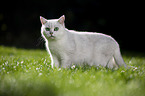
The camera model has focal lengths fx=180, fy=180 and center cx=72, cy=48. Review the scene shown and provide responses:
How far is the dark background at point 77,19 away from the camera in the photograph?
10.6 meters

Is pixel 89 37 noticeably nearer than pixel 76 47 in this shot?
No

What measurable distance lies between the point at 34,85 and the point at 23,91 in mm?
240

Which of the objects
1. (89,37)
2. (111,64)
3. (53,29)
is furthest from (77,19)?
(53,29)

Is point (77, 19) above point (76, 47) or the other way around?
above

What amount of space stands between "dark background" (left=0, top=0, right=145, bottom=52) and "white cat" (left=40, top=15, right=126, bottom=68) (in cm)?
676

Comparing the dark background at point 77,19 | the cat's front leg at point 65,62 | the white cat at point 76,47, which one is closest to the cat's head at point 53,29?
the white cat at point 76,47

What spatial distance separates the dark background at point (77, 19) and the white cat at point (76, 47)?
266 inches

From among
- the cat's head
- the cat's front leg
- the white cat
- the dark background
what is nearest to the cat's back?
the white cat

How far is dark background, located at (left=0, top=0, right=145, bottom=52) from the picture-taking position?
10602 millimetres

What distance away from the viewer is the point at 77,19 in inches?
437

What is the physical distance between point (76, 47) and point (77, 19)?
7.71 m

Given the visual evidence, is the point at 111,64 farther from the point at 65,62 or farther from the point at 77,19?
the point at 77,19

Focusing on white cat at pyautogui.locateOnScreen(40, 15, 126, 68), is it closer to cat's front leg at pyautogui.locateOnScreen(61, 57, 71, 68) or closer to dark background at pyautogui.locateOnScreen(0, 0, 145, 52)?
cat's front leg at pyautogui.locateOnScreen(61, 57, 71, 68)

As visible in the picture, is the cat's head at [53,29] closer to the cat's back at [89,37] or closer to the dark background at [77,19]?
the cat's back at [89,37]
